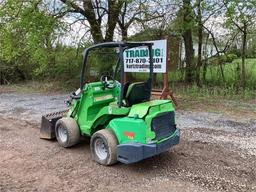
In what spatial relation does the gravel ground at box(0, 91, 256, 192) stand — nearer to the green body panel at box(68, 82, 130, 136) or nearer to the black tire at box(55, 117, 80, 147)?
the black tire at box(55, 117, 80, 147)

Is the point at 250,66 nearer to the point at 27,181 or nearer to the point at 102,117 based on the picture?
the point at 102,117

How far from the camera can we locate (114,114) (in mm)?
4648

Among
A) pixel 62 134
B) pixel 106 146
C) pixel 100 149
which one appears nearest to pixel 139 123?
pixel 106 146

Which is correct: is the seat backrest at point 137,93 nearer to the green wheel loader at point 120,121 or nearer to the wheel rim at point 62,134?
the green wheel loader at point 120,121

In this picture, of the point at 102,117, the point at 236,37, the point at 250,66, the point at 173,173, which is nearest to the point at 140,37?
the point at 236,37

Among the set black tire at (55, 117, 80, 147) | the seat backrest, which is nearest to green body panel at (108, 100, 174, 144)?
→ the seat backrest

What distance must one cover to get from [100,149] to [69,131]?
27.7 inches

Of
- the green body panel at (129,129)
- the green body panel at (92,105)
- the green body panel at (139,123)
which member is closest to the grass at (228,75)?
the green body panel at (92,105)

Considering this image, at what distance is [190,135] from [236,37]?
5282 mm

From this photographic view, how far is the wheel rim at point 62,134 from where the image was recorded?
535 cm

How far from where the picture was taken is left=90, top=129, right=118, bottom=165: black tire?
448 centimetres

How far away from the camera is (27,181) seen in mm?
A: 4227

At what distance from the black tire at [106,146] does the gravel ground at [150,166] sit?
95mm

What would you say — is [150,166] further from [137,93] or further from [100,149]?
[137,93]
